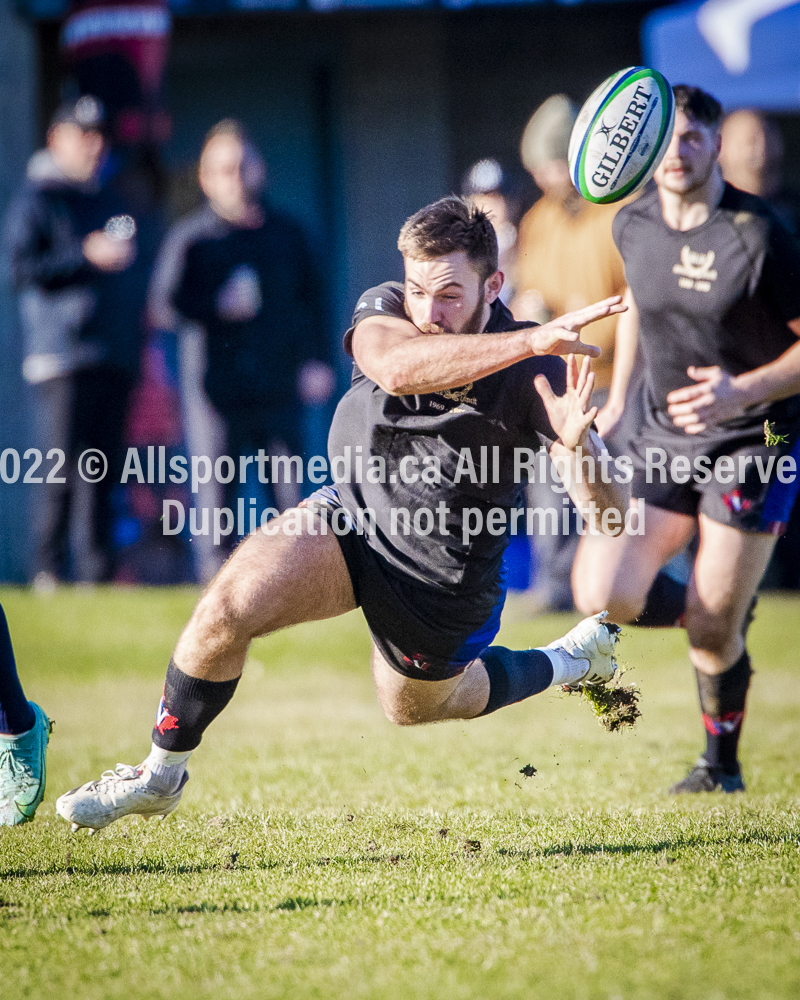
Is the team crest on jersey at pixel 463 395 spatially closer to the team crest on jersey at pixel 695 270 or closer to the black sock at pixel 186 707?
the black sock at pixel 186 707

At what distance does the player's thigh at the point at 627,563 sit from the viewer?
4.88m

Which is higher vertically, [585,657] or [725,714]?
[585,657]

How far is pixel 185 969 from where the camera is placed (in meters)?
2.89

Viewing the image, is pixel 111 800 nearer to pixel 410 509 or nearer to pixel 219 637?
pixel 219 637

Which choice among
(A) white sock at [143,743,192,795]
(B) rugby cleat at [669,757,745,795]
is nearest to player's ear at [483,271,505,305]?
(A) white sock at [143,743,192,795]

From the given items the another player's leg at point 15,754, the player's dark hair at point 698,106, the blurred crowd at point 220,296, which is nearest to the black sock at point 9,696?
the another player's leg at point 15,754

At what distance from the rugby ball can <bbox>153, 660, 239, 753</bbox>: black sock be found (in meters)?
2.15

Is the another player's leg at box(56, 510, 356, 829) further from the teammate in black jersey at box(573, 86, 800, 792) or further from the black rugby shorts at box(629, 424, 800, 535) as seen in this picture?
the black rugby shorts at box(629, 424, 800, 535)

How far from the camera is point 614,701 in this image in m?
4.63

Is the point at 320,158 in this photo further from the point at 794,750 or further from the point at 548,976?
the point at 548,976

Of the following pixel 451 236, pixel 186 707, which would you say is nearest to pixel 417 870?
pixel 186 707

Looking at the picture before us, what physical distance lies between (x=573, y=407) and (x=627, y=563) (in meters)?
1.39

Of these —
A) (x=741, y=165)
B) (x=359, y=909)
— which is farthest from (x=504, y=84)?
(x=359, y=909)

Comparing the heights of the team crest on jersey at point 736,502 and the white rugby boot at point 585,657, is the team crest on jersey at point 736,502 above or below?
above
